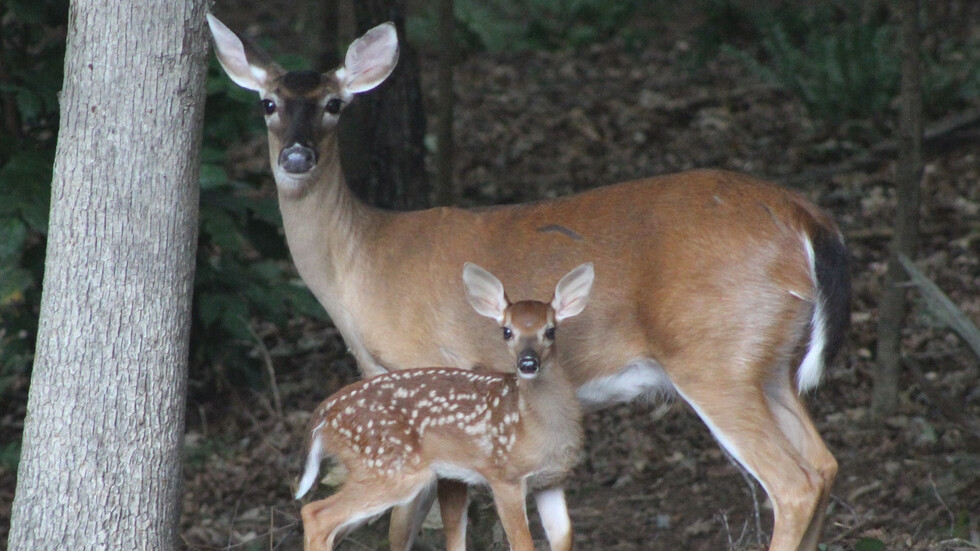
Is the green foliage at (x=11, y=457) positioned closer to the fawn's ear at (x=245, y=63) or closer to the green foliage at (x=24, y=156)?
the green foliage at (x=24, y=156)

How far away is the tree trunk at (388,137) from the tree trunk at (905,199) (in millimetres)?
2962

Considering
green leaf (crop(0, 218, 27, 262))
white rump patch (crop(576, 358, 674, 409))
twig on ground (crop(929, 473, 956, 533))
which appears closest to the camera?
white rump patch (crop(576, 358, 674, 409))

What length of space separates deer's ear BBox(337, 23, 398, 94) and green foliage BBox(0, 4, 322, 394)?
5.71 feet

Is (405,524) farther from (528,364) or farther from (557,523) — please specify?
(528,364)

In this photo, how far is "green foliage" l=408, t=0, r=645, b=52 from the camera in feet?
45.5

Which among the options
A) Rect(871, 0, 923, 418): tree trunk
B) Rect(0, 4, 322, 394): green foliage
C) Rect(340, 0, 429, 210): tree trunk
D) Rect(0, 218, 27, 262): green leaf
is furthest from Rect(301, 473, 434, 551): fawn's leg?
Rect(340, 0, 429, 210): tree trunk

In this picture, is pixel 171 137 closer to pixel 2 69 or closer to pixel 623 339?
pixel 623 339

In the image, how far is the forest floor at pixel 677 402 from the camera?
6344 millimetres

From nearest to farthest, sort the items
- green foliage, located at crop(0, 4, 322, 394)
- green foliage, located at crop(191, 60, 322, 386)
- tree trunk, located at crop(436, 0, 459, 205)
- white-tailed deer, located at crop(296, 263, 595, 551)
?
white-tailed deer, located at crop(296, 263, 595, 551) → green foliage, located at crop(0, 4, 322, 394) → green foliage, located at crop(191, 60, 322, 386) → tree trunk, located at crop(436, 0, 459, 205)

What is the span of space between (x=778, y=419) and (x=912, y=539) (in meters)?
1.01

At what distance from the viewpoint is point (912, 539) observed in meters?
5.61

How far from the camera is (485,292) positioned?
492 centimetres

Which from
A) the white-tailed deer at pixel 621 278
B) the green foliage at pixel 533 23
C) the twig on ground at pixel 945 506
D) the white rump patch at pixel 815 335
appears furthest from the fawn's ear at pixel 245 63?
the green foliage at pixel 533 23

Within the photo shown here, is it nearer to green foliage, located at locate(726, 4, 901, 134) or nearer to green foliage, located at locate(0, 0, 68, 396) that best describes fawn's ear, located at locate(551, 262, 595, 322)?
green foliage, located at locate(0, 0, 68, 396)
